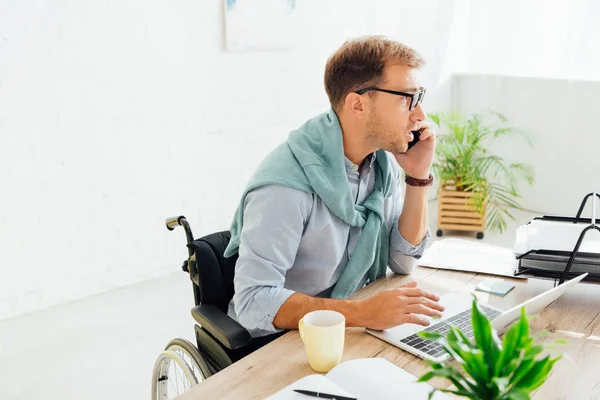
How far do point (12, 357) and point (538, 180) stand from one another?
11.0ft

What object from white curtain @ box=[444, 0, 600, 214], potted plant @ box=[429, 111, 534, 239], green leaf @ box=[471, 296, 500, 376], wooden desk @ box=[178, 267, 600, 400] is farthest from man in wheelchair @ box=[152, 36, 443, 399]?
white curtain @ box=[444, 0, 600, 214]

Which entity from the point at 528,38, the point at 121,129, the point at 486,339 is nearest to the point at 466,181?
the point at 528,38

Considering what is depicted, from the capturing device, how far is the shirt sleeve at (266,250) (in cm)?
140

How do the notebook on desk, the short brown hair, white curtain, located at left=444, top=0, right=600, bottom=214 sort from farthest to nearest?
white curtain, located at left=444, top=0, right=600, bottom=214
the short brown hair
the notebook on desk

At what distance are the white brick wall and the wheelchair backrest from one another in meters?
1.61

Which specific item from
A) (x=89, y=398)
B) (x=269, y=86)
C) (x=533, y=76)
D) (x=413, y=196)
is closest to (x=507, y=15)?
(x=533, y=76)

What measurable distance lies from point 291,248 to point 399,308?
12.6 inches

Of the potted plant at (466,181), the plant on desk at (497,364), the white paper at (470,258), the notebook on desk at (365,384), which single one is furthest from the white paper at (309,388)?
the potted plant at (466,181)

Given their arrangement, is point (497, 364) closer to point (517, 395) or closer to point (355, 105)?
point (517, 395)

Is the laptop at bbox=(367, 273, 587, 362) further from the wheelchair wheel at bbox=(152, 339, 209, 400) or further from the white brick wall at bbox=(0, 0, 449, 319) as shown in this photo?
the white brick wall at bbox=(0, 0, 449, 319)

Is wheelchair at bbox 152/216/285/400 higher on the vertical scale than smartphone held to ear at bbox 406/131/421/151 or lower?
lower

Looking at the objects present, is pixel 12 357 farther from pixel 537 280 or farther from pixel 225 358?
pixel 537 280

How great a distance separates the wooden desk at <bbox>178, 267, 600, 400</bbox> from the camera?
3.61 ft

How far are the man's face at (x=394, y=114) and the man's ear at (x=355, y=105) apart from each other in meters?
0.02
